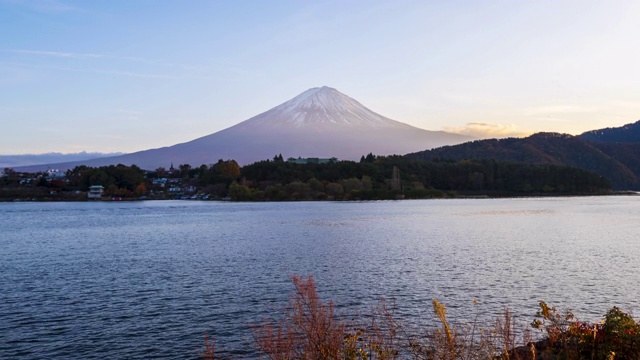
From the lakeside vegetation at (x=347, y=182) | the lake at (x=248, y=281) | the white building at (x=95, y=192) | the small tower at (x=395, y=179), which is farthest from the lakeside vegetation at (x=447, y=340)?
the white building at (x=95, y=192)

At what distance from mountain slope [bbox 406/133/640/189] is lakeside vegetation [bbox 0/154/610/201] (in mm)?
21924

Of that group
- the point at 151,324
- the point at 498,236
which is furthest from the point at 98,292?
the point at 498,236

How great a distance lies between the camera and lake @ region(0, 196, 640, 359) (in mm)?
11672

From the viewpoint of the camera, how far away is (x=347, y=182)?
327 feet

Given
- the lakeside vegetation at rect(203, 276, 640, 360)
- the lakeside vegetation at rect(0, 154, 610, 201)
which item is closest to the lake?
the lakeside vegetation at rect(203, 276, 640, 360)

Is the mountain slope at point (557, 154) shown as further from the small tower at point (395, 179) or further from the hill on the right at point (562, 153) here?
the small tower at point (395, 179)

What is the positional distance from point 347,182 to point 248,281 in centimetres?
8275

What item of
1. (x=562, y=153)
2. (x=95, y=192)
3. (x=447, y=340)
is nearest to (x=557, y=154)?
(x=562, y=153)

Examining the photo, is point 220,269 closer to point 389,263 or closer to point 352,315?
point 389,263

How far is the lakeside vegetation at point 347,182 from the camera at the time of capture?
99.4 meters

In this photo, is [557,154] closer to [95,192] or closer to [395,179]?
[395,179]

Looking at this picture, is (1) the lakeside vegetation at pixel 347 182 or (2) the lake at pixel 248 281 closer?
(2) the lake at pixel 248 281

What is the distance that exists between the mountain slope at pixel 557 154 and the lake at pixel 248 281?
113m

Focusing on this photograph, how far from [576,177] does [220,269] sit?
10484cm
